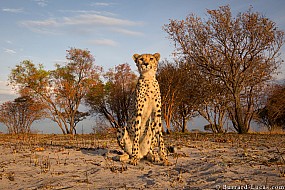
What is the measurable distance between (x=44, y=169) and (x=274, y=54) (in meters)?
16.4

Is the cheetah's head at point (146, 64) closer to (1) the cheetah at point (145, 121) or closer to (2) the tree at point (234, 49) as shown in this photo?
(1) the cheetah at point (145, 121)

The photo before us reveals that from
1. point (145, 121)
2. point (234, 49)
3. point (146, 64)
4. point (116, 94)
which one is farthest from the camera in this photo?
point (116, 94)

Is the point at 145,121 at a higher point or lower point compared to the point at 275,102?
lower

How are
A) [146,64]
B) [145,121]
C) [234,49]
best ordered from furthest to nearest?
[234,49] → [145,121] → [146,64]

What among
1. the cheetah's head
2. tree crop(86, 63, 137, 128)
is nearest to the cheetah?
the cheetah's head

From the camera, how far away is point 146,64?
5715 millimetres

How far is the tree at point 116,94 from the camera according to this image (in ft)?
92.9

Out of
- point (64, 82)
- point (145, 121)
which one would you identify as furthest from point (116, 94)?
point (145, 121)

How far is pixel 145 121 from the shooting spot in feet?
19.2

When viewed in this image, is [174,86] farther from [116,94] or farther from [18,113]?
[18,113]

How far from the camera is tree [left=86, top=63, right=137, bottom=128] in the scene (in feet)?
92.9

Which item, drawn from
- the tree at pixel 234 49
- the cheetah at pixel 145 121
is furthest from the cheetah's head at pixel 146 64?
the tree at pixel 234 49

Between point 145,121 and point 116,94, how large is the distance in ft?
74.6

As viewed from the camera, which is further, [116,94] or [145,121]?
[116,94]
